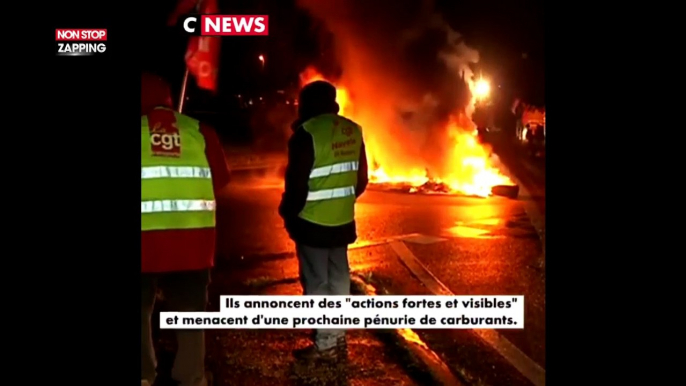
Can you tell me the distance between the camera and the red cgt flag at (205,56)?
181 inches

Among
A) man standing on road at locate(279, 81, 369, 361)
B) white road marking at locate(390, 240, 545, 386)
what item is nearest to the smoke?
man standing on road at locate(279, 81, 369, 361)

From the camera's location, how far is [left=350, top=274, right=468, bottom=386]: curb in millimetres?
4594

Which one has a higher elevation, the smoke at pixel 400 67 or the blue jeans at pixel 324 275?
the smoke at pixel 400 67

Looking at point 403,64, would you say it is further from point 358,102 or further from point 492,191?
point 492,191

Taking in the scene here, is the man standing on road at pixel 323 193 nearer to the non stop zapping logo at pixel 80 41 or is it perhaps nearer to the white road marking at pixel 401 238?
the white road marking at pixel 401 238

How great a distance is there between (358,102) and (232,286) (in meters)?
1.49

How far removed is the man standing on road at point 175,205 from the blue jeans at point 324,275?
678 millimetres

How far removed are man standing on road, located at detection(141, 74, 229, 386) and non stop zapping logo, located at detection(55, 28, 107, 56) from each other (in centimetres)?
29

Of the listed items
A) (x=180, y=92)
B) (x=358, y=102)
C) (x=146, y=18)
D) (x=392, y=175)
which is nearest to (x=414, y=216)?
(x=392, y=175)

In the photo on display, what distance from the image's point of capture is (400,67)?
575 centimetres

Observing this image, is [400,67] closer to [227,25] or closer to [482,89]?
[482,89]

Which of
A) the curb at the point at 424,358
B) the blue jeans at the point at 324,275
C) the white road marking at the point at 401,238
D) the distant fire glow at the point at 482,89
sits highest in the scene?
the distant fire glow at the point at 482,89

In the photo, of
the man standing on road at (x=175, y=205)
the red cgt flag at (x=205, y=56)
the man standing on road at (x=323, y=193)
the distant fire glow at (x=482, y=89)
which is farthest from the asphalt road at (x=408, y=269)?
the red cgt flag at (x=205, y=56)

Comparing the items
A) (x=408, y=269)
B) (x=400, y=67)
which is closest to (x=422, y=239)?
(x=408, y=269)
